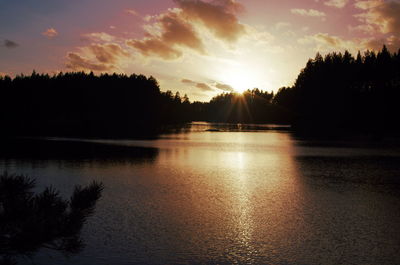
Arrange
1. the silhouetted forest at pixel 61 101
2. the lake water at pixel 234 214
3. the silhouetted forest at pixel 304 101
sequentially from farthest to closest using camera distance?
1. the silhouetted forest at pixel 61 101
2. the silhouetted forest at pixel 304 101
3. the lake water at pixel 234 214

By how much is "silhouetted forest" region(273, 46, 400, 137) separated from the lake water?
267ft

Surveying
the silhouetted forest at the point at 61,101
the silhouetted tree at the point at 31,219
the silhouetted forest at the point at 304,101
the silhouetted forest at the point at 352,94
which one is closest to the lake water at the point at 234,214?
the silhouetted tree at the point at 31,219

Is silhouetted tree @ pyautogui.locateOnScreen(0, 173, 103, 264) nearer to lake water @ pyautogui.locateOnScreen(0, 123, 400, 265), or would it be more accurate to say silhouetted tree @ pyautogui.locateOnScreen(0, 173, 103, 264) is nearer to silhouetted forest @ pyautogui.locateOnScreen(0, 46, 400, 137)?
lake water @ pyautogui.locateOnScreen(0, 123, 400, 265)

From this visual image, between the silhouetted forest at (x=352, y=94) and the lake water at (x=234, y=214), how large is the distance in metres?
81.3

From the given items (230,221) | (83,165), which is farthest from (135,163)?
(230,221)

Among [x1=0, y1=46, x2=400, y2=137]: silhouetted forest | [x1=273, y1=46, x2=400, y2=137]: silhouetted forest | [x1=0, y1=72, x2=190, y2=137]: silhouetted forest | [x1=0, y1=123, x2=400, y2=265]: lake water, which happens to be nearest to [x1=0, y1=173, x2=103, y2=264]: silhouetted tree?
[x1=0, y1=123, x2=400, y2=265]: lake water

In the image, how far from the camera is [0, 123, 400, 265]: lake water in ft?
36.5

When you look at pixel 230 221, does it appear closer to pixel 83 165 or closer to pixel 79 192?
pixel 79 192

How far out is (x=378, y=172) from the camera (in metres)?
28.7

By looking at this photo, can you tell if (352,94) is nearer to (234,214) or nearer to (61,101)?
(234,214)

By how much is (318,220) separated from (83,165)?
20831 mm

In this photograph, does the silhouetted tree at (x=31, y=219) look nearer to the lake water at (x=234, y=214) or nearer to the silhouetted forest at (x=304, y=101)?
the lake water at (x=234, y=214)

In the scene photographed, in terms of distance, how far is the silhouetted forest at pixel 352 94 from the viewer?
108m

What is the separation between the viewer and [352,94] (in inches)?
4732
